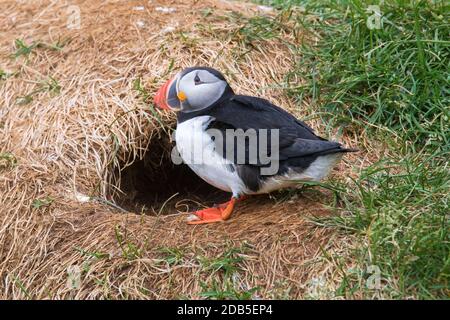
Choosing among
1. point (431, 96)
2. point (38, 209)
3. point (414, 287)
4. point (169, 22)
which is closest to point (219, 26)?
point (169, 22)

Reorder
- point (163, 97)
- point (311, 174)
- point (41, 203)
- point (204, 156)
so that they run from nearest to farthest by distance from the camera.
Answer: point (311, 174)
point (204, 156)
point (41, 203)
point (163, 97)

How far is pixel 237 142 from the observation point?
3.78 m

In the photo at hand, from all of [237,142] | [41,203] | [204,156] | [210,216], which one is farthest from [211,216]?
[41,203]

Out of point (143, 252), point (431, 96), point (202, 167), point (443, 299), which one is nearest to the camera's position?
point (443, 299)

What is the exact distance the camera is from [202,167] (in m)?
3.93

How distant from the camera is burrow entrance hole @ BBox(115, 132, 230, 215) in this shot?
189 inches

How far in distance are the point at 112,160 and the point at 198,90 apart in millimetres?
732

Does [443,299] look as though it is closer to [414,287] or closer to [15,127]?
[414,287]

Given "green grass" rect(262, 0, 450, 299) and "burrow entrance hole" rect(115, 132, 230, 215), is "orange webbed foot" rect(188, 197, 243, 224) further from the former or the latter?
"burrow entrance hole" rect(115, 132, 230, 215)

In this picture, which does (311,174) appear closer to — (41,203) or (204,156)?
(204,156)

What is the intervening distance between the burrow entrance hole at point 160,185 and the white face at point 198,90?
2.44 feet

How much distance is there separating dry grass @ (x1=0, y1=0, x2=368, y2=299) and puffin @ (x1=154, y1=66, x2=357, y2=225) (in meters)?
0.18

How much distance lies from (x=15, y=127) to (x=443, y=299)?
276 centimetres

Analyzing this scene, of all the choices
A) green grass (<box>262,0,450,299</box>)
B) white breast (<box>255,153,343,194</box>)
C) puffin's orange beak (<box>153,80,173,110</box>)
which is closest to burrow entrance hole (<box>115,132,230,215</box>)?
puffin's orange beak (<box>153,80,173,110</box>)
